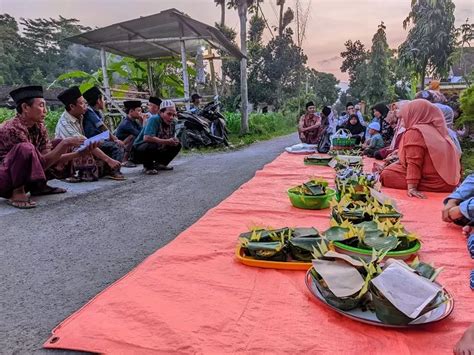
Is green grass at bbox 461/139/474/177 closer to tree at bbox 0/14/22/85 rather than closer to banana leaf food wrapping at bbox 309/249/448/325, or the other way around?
banana leaf food wrapping at bbox 309/249/448/325

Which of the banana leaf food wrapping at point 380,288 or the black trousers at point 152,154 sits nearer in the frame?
the banana leaf food wrapping at point 380,288

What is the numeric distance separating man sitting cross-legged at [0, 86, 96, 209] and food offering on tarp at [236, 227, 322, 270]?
2.49 metres

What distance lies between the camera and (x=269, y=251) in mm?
1926

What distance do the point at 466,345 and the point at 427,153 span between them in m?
2.60

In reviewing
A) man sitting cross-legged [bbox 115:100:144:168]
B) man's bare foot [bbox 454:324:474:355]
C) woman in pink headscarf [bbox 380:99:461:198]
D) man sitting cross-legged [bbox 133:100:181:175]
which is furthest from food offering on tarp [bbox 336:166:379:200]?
man sitting cross-legged [bbox 115:100:144:168]

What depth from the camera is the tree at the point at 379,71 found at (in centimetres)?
2581

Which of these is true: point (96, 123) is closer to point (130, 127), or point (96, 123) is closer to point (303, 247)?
point (130, 127)

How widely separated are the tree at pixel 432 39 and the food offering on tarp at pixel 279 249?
17.6 m

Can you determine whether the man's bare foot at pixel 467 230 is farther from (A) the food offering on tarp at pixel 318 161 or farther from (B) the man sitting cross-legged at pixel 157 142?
(B) the man sitting cross-legged at pixel 157 142

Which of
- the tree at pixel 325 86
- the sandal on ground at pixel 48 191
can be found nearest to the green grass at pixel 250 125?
the sandal on ground at pixel 48 191

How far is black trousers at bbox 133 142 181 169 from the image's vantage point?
552cm

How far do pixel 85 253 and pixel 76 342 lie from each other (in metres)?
1.15

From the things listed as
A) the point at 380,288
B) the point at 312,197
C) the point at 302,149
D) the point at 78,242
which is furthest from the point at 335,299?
the point at 302,149

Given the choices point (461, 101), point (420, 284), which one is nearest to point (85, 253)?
point (420, 284)
